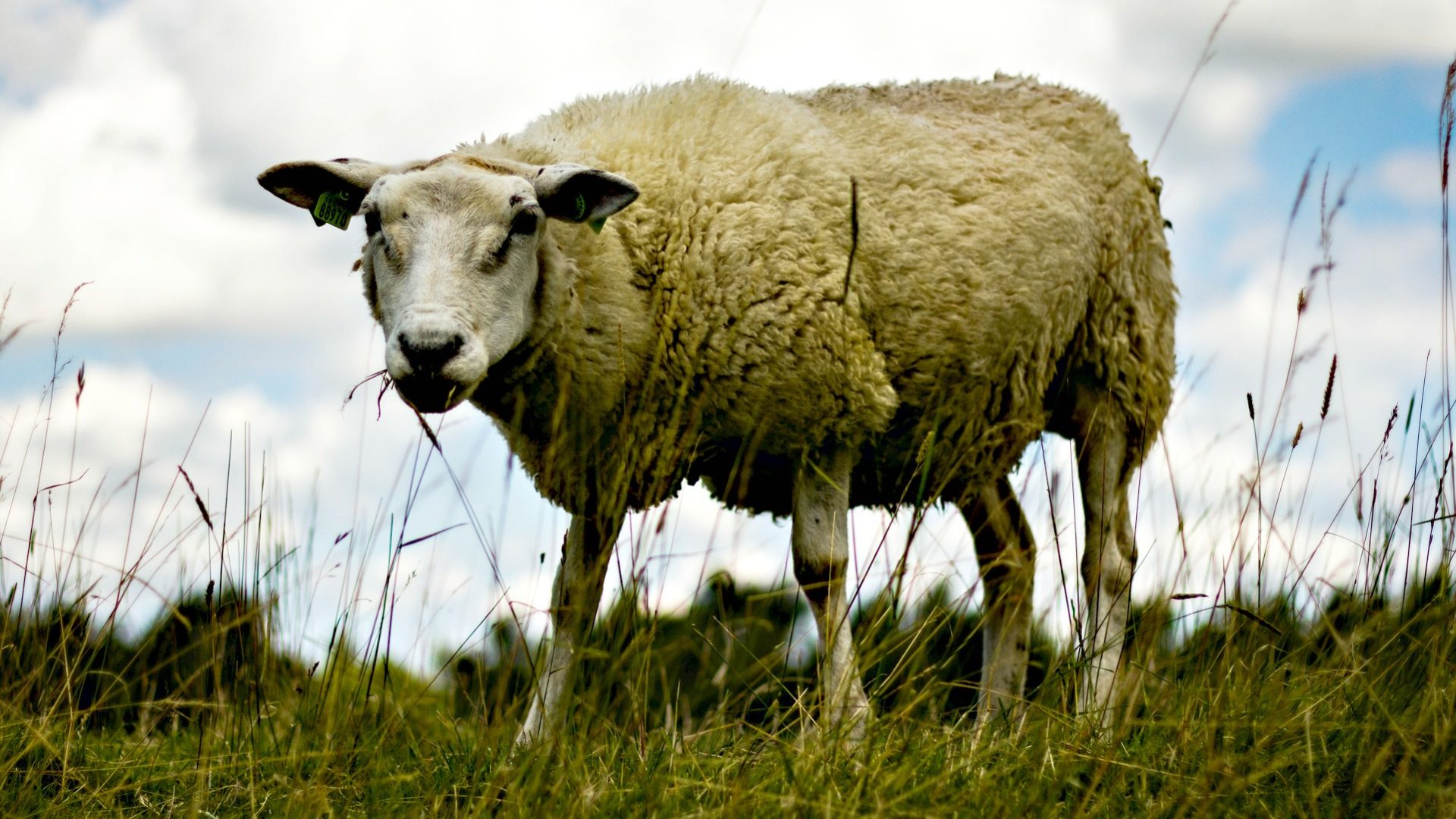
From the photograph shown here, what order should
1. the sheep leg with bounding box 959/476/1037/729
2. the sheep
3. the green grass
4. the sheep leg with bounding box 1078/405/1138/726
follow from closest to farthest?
the green grass < the sheep < the sheep leg with bounding box 1078/405/1138/726 < the sheep leg with bounding box 959/476/1037/729

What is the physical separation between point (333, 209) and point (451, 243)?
812 mm

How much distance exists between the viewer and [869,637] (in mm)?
3090

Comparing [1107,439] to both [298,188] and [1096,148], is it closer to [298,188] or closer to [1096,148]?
[1096,148]

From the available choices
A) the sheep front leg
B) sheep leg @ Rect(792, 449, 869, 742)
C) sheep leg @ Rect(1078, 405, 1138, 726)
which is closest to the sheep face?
the sheep front leg

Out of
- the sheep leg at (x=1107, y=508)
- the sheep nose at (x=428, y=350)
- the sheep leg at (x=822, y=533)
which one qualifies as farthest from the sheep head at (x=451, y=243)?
the sheep leg at (x=1107, y=508)

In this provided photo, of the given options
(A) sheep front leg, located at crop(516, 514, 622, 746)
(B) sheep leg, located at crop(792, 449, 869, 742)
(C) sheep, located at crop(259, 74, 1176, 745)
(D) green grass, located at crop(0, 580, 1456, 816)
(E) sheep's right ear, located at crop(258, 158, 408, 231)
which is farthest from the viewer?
(B) sheep leg, located at crop(792, 449, 869, 742)

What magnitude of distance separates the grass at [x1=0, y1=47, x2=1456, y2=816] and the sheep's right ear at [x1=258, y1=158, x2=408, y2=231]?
132 cm

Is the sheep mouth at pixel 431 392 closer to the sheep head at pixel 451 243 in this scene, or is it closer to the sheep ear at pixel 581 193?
the sheep head at pixel 451 243

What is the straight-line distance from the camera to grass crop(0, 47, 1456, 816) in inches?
108

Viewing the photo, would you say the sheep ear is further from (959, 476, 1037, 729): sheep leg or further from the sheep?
(959, 476, 1037, 729): sheep leg

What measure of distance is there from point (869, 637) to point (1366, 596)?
5.42 feet

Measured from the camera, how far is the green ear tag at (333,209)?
14.4 feet

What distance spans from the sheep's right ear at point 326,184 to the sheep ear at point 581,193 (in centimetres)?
59

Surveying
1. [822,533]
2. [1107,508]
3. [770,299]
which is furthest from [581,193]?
[1107,508]
